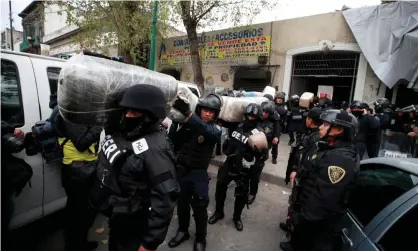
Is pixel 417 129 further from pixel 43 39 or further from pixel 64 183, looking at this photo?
pixel 43 39

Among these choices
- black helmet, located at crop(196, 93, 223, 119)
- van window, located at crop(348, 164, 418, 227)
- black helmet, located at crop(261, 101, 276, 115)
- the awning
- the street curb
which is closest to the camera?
van window, located at crop(348, 164, 418, 227)

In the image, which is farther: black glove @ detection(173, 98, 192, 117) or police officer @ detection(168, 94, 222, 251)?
police officer @ detection(168, 94, 222, 251)

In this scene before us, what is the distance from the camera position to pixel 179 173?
2.76 metres

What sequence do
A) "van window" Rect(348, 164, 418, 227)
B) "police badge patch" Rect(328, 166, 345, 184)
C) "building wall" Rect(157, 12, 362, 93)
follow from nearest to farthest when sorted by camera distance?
"van window" Rect(348, 164, 418, 227) < "police badge patch" Rect(328, 166, 345, 184) < "building wall" Rect(157, 12, 362, 93)

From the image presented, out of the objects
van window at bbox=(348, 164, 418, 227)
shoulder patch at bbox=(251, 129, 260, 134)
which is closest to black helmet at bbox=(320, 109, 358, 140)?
van window at bbox=(348, 164, 418, 227)

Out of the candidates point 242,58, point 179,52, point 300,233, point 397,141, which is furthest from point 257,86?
point 300,233

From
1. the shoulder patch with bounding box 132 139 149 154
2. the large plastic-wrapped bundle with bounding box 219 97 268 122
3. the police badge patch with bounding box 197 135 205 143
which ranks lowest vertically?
the police badge patch with bounding box 197 135 205 143

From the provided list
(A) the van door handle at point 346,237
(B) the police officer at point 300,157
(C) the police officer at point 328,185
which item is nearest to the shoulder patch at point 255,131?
(B) the police officer at point 300,157

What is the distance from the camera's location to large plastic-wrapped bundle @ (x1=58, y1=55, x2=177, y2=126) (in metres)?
1.65

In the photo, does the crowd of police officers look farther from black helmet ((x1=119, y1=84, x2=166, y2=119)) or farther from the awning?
the awning

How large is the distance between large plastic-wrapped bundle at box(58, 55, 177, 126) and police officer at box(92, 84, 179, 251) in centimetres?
13

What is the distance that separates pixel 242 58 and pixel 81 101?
10.0m

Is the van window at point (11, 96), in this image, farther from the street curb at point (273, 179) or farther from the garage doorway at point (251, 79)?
the garage doorway at point (251, 79)

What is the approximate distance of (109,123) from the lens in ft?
5.94
